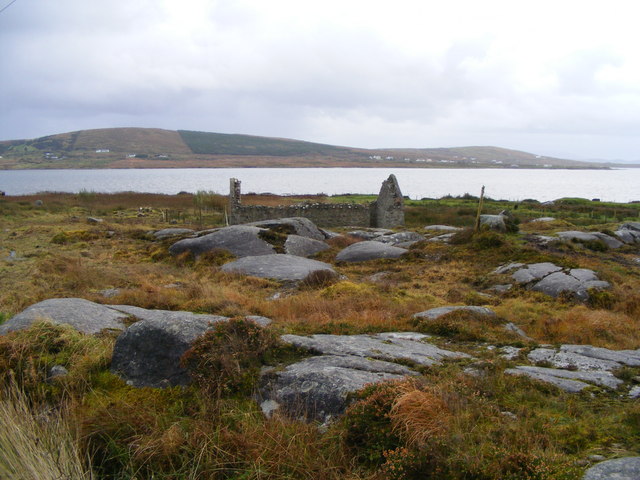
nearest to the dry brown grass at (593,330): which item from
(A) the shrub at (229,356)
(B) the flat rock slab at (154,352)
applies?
(A) the shrub at (229,356)

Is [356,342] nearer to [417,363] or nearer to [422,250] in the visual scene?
[417,363]

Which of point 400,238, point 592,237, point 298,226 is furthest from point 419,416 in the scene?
point 592,237

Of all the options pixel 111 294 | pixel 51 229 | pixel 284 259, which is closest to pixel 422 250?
pixel 284 259

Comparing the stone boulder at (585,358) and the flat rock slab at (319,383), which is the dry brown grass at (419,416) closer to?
the flat rock slab at (319,383)

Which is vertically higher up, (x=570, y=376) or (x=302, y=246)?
(x=570, y=376)

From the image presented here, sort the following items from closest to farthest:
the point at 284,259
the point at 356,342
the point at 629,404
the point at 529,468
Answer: the point at 529,468 < the point at 629,404 < the point at 356,342 < the point at 284,259

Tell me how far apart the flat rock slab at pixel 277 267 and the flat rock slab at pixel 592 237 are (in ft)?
42.9

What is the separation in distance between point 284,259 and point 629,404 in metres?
13.0

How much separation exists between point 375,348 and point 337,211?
25.0m

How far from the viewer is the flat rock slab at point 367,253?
62.4 ft

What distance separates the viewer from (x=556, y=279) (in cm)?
1355

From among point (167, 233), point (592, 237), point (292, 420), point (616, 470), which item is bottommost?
point (167, 233)

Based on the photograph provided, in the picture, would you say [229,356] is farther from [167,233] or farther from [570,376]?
[167,233]

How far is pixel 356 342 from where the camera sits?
629 cm
